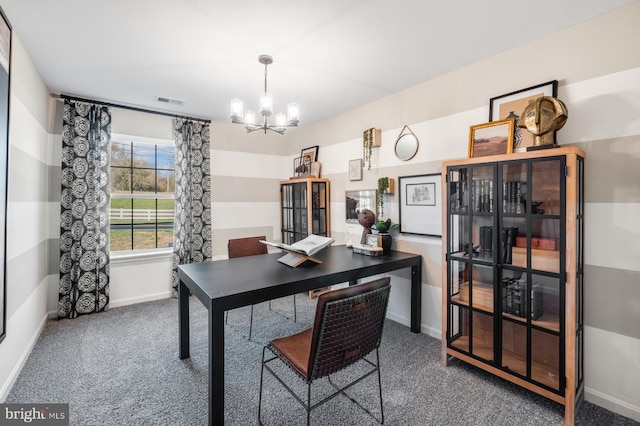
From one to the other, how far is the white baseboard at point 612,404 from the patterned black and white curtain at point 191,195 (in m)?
3.96

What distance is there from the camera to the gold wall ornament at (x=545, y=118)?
183cm

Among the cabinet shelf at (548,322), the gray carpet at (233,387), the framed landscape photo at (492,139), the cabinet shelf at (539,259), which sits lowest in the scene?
the gray carpet at (233,387)

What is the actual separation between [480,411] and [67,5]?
3.55 metres

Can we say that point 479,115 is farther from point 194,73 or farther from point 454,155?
point 194,73

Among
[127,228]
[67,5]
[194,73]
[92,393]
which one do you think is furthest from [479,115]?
[127,228]

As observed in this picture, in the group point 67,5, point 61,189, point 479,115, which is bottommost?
point 61,189

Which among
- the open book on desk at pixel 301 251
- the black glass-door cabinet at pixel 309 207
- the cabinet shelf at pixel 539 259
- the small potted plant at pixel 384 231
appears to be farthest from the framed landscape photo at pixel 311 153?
the cabinet shelf at pixel 539 259

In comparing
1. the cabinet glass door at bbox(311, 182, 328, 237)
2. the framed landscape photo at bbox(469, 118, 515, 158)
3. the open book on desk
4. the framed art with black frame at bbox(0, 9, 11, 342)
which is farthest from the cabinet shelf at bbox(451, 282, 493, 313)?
the framed art with black frame at bbox(0, 9, 11, 342)

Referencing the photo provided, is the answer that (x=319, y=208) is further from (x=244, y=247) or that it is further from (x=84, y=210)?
(x=84, y=210)

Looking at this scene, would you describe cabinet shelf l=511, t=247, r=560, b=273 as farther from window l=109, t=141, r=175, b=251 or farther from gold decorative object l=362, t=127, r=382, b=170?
window l=109, t=141, r=175, b=251

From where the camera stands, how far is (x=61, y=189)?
326 cm

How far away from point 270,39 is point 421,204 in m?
1.97

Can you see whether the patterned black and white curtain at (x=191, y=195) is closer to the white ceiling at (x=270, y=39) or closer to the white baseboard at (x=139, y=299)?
the white baseboard at (x=139, y=299)

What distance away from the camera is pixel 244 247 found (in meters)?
3.23
